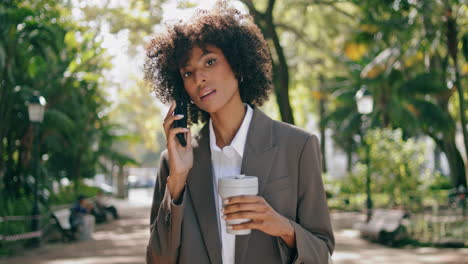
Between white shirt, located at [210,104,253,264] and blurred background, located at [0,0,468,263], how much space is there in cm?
396

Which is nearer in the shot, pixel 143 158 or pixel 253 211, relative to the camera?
pixel 253 211

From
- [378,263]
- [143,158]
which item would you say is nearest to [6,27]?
[378,263]

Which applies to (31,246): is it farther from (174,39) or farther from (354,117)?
(354,117)

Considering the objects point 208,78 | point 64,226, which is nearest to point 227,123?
point 208,78

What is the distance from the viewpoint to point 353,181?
22219 mm

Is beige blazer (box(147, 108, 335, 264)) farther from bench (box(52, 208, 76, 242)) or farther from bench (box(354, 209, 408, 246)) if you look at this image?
bench (box(52, 208, 76, 242))

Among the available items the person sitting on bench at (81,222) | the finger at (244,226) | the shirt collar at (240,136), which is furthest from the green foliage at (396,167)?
the finger at (244,226)

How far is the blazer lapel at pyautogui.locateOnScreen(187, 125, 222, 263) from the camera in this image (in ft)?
6.62

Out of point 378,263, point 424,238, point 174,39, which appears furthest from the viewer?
point 424,238

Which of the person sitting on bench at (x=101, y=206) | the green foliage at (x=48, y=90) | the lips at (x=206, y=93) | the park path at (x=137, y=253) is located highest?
the green foliage at (x=48, y=90)

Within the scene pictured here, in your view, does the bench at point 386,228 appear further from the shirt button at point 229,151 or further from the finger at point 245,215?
the finger at point 245,215

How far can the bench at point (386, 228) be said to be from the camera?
12.4m

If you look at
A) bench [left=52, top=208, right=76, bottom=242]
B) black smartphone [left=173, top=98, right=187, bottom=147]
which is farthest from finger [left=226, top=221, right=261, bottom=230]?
bench [left=52, top=208, right=76, bottom=242]

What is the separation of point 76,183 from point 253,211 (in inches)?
786
